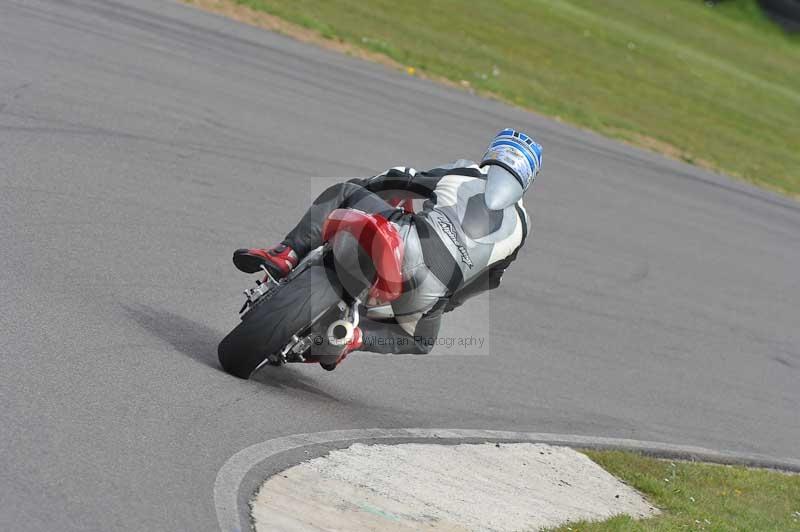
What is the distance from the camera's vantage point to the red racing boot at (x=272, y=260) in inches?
238

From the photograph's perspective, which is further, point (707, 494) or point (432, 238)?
point (707, 494)

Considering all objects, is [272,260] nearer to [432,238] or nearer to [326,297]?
[326,297]

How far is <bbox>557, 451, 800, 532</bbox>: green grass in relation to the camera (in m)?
6.34

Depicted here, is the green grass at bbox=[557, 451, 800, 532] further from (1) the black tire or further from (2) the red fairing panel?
(1) the black tire

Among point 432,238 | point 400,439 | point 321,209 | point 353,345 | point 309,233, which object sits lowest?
point 400,439

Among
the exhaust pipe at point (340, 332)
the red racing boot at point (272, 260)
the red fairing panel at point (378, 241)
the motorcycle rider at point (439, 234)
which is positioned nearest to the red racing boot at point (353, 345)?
the motorcycle rider at point (439, 234)

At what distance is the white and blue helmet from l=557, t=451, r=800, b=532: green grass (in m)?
1.71

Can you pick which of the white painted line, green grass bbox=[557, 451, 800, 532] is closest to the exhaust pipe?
the white painted line

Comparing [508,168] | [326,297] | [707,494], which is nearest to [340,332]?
[326,297]

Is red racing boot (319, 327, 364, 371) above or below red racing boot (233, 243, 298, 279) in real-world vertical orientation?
below

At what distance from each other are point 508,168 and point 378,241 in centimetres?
93

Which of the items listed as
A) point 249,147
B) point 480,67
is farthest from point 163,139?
point 480,67

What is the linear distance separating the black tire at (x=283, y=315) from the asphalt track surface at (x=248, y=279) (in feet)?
0.70

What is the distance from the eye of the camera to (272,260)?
239 inches
